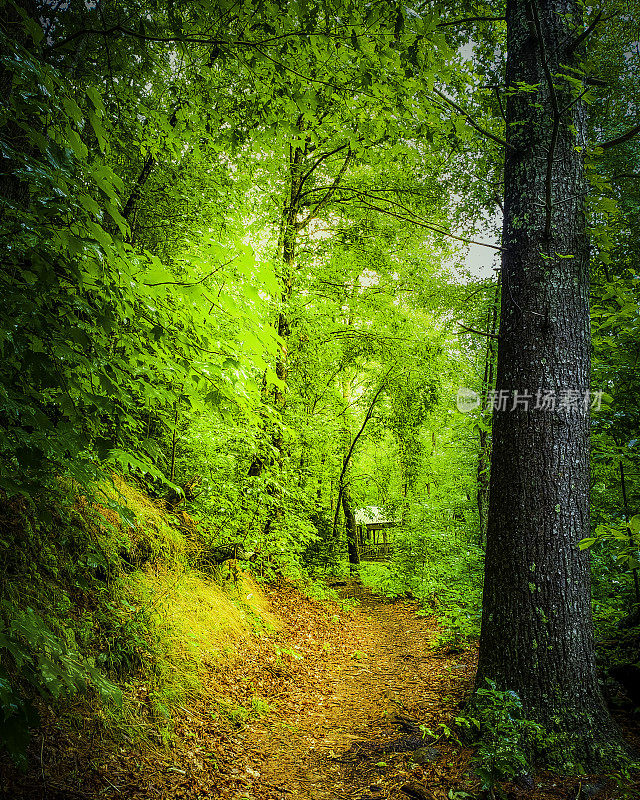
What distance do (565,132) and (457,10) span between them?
6.89 feet

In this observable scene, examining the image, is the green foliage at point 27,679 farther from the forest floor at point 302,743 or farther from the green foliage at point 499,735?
the green foliage at point 499,735

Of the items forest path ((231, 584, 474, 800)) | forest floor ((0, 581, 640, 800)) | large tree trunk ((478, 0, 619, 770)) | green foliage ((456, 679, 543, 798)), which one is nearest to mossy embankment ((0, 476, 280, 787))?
forest floor ((0, 581, 640, 800))

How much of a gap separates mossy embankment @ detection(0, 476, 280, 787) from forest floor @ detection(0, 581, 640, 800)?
11 centimetres

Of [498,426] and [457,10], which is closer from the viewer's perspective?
[498,426]

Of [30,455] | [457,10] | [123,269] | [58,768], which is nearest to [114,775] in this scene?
[58,768]

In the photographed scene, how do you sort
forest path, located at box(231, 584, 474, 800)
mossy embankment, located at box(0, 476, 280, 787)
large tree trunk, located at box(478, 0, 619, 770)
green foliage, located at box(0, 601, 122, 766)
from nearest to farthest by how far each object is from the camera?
green foliage, located at box(0, 601, 122, 766) → mossy embankment, located at box(0, 476, 280, 787) → large tree trunk, located at box(478, 0, 619, 770) → forest path, located at box(231, 584, 474, 800)

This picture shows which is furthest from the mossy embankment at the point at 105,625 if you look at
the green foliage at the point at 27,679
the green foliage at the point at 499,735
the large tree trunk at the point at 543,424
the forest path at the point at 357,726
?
the large tree trunk at the point at 543,424

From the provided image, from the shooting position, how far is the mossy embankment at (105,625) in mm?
2184

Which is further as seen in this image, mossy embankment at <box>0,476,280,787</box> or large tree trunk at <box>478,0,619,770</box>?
large tree trunk at <box>478,0,619,770</box>

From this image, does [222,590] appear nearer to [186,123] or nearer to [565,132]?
[186,123]

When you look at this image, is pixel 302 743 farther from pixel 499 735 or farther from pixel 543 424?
pixel 543 424

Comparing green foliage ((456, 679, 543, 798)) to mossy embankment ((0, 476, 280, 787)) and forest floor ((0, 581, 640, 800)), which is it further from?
mossy embankment ((0, 476, 280, 787))

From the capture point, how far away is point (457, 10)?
454cm

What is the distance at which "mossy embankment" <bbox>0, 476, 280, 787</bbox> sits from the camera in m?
2.18
